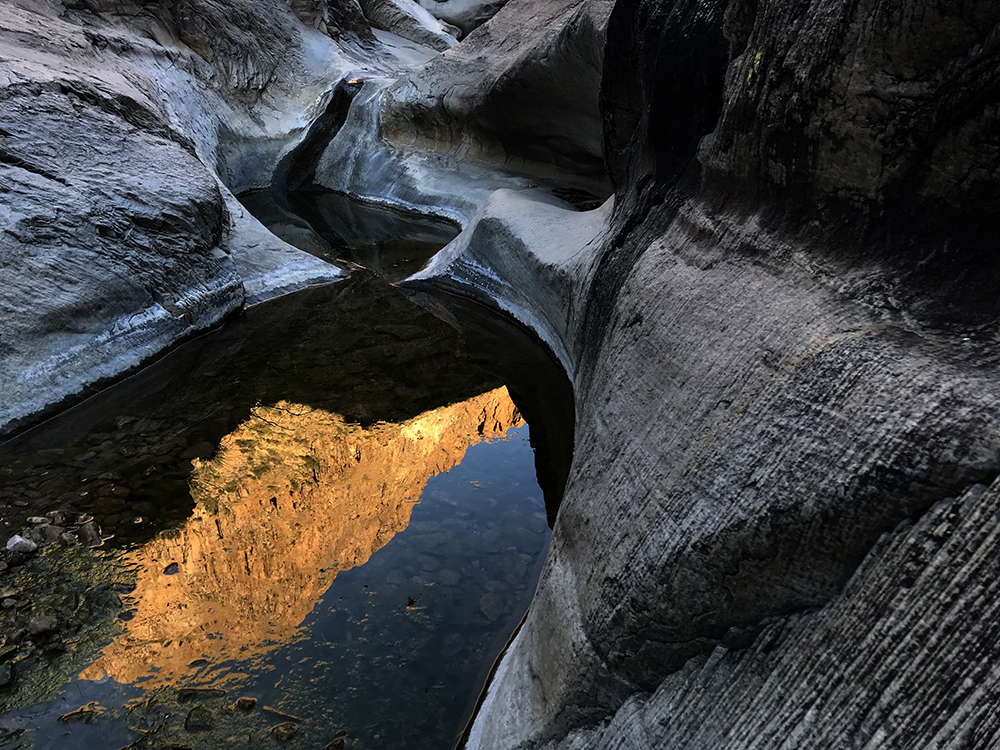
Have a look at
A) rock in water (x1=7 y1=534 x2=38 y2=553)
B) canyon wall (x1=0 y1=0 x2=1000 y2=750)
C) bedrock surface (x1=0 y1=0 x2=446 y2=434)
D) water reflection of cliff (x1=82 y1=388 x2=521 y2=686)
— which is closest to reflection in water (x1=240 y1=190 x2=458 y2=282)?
bedrock surface (x1=0 y1=0 x2=446 y2=434)

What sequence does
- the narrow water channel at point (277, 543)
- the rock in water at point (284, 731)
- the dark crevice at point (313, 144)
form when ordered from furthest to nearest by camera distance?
the dark crevice at point (313, 144), the narrow water channel at point (277, 543), the rock in water at point (284, 731)

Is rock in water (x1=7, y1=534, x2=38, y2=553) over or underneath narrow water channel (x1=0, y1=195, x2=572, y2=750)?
underneath

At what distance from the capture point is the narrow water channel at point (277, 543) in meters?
2.38

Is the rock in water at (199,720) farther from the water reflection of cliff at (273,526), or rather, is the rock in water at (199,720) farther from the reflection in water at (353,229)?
the reflection in water at (353,229)

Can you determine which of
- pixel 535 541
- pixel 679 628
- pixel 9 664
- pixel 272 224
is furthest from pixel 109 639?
pixel 272 224

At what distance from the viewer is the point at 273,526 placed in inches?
133

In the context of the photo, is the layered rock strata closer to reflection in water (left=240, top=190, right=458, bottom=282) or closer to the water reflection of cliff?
the water reflection of cliff

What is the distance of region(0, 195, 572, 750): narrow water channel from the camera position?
2385 millimetres

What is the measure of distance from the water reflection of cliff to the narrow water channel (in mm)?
11

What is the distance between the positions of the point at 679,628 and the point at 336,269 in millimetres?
6407

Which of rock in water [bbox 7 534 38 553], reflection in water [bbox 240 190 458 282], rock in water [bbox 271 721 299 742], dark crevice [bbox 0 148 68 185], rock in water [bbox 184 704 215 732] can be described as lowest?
rock in water [bbox 7 534 38 553]

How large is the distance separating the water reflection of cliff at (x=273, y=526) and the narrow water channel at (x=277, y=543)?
0.04 feet

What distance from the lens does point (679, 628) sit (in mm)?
1648

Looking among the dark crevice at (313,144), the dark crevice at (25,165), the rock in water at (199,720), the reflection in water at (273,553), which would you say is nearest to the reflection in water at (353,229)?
the dark crevice at (313,144)
